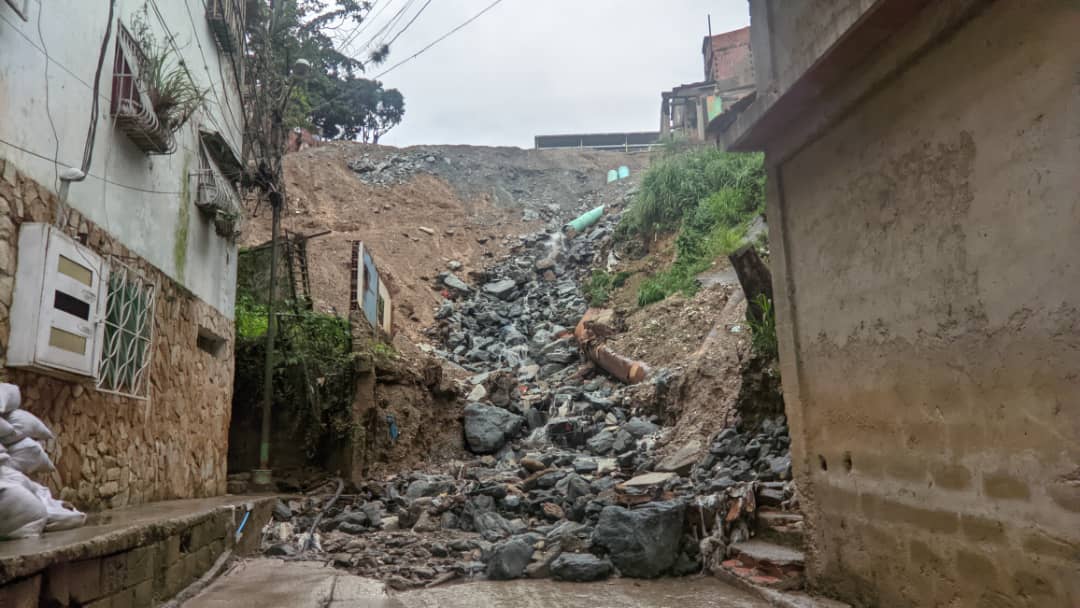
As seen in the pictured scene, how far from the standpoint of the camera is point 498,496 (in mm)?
8219

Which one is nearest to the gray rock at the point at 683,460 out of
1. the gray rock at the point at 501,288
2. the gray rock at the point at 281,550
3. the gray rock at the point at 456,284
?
the gray rock at the point at 281,550

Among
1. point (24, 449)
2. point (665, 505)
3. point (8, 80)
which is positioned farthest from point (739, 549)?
point (8, 80)

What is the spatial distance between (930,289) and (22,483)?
14.8 feet

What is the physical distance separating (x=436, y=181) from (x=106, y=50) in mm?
25327

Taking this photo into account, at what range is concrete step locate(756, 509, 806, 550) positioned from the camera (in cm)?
523

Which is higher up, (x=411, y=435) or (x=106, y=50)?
(x=106, y=50)

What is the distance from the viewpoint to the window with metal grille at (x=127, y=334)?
530 centimetres

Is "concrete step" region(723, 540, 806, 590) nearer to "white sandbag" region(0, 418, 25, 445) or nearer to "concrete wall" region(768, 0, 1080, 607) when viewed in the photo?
"concrete wall" region(768, 0, 1080, 607)

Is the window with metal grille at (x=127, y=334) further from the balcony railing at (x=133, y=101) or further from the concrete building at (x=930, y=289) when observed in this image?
the concrete building at (x=930, y=289)

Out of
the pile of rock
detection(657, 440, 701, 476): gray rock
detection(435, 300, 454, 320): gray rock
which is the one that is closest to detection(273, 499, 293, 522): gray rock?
detection(657, 440, 701, 476): gray rock

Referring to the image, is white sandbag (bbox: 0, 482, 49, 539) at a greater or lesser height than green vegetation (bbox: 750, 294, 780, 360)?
lesser

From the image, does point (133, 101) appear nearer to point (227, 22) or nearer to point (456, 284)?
point (227, 22)

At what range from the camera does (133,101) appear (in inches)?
226

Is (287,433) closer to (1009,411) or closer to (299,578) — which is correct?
(299,578)
